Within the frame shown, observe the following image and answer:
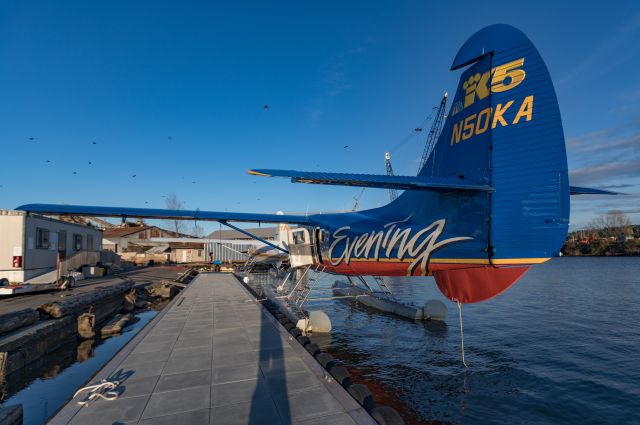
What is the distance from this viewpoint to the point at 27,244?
18984mm

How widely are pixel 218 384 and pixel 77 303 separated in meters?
13.4

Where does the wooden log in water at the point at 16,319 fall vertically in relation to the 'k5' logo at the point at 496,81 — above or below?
below

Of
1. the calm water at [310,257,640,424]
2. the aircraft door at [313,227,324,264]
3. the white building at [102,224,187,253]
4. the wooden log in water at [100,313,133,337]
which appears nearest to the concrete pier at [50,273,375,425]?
the calm water at [310,257,640,424]

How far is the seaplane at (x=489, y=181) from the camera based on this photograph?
20.4ft

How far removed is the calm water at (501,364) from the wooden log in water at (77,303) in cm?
1102

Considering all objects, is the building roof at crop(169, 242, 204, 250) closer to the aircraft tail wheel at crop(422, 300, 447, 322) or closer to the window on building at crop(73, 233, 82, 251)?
the window on building at crop(73, 233, 82, 251)

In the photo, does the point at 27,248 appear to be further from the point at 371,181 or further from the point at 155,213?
the point at 371,181

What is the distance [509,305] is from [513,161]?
16749 mm

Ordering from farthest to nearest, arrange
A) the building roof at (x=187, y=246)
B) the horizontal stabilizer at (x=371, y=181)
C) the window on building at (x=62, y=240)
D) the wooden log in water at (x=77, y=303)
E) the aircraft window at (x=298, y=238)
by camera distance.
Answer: the building roof at (x=187, y=246) < the window on building at (x=62, y=240) < the aircraft window at (x=298, y=238) < the wooden log in water at (x=77, y=303) < the horizontal stabilizer at (x=371, y=181)

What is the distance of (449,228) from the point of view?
7848mm

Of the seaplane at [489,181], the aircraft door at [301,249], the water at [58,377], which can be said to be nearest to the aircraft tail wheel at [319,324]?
the aircraft door at [301,249]

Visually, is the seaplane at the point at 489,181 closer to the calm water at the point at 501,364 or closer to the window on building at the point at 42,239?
the calm water at the point at 501,364

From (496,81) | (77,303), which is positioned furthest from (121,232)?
(496,81)

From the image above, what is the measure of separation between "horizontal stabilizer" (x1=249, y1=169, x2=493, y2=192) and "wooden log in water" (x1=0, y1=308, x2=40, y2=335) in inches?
422
